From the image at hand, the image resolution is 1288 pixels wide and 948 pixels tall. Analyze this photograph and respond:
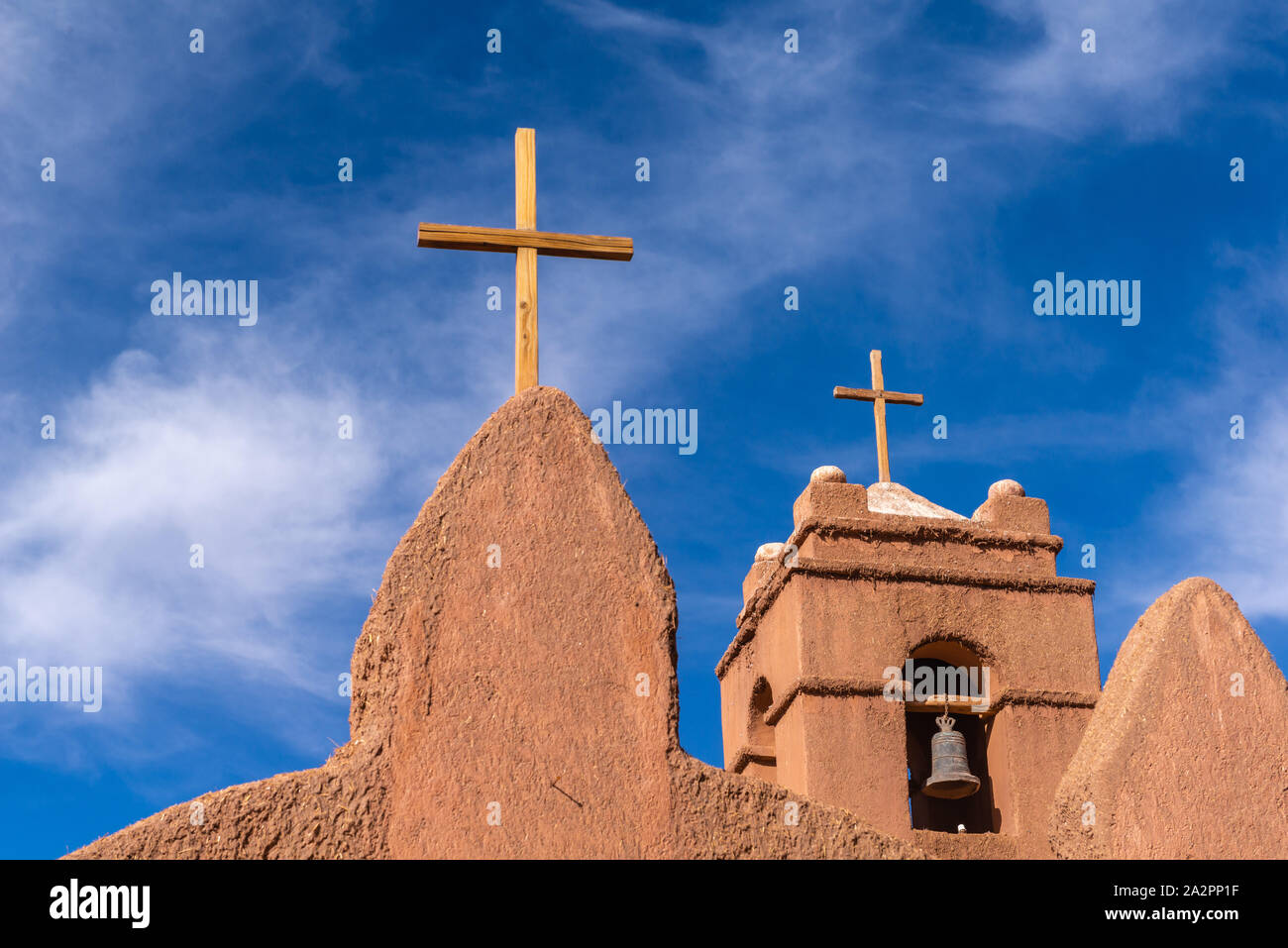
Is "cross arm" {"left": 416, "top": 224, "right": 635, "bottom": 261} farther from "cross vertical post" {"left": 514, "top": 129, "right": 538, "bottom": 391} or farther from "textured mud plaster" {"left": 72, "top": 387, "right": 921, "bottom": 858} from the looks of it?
"textured mud plaster" {"left": 72, "top": 387, "right": 921, "bottom": 858}

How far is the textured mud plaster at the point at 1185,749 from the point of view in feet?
22.6

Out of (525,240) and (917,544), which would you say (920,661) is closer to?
(917,544)

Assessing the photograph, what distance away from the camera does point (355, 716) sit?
249 inches

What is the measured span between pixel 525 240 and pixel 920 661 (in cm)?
712

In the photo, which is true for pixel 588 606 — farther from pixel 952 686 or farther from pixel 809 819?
pixel 952 686

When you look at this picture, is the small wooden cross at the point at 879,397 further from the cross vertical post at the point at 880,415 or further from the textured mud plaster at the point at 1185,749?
the textured mud plaster at the point at 1185,749

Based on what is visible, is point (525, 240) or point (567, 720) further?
point (525, 240)

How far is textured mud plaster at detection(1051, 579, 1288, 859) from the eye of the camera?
689cm

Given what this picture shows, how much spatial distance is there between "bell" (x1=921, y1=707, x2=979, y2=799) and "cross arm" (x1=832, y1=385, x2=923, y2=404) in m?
4.21

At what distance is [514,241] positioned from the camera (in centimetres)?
747

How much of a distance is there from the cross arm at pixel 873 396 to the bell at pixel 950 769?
421cm

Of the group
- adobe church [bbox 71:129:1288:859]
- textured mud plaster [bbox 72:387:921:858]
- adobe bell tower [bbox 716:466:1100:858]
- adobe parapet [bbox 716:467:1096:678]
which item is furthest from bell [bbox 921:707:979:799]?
textured mud plaster [bbox 72:387:921:858]

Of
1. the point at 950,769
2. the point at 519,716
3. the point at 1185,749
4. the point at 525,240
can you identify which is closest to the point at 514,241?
the point at 525,240

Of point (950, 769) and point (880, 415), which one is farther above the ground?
point (880, 415)
